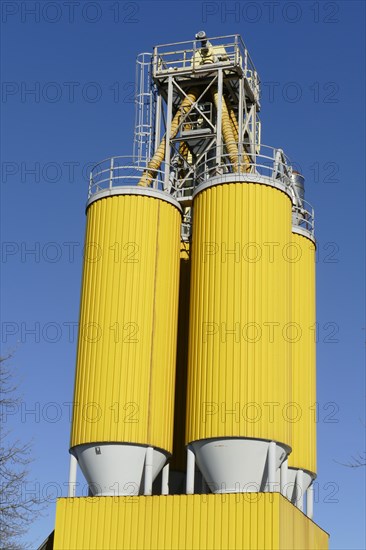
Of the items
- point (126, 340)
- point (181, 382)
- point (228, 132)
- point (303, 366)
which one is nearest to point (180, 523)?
point (126, 340)

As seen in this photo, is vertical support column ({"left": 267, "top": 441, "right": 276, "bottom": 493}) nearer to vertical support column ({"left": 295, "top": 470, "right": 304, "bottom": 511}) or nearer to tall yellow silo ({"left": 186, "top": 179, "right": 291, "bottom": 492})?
tall yellow silo ({"left": 186, "top": 179, "right": 291, "bottom": 492})

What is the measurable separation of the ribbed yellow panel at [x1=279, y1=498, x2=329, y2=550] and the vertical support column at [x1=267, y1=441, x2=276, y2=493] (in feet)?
2.27

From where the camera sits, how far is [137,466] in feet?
116

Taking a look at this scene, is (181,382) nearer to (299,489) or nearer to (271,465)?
(299,489)

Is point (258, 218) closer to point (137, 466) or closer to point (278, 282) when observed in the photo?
point (278, 282)

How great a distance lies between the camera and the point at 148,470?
35.1 meters

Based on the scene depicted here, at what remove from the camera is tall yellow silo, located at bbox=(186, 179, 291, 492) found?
112 ft

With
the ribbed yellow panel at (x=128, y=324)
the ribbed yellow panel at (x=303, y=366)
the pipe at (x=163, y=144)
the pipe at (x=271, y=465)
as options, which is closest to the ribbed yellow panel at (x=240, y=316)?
the pipe at (x=271, y=465)

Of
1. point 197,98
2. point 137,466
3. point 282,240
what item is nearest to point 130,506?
point 137,466

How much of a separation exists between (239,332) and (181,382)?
221 inches

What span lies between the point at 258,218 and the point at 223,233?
1348 millimetres

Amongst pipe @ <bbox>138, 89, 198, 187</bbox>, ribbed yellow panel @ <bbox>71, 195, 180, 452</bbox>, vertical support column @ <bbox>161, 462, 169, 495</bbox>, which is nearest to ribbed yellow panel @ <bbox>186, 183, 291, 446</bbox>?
ribbed yellow panel @ <bbox>71, 195, 180, 452</bbox>

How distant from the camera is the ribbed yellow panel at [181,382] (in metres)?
39.3

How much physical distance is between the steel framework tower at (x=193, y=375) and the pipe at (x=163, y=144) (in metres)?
0.25
